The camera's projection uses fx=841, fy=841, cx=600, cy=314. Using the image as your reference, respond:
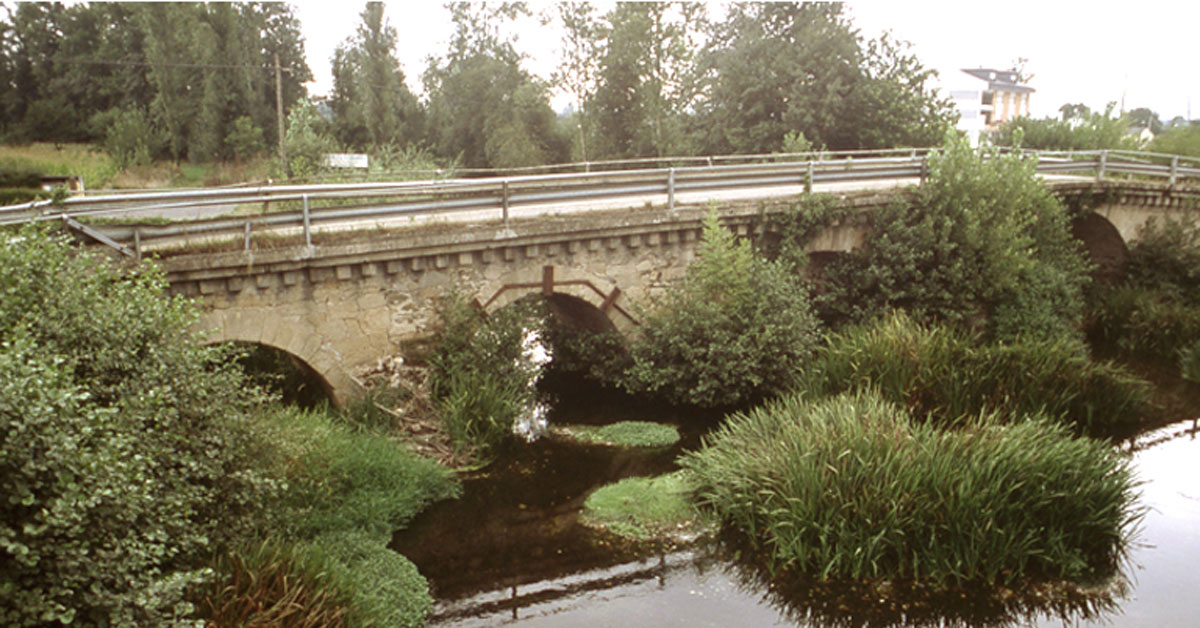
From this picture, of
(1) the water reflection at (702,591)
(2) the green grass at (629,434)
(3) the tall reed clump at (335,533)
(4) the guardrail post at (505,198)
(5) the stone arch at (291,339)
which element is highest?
(4) the guardrail post at (505,198)

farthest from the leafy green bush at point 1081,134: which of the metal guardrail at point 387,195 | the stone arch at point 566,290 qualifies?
the stone arch at point 566,290

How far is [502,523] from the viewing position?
9664 mm

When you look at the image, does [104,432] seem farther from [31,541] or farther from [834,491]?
[834,491]

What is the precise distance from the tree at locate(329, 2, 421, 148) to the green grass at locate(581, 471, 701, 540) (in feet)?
107

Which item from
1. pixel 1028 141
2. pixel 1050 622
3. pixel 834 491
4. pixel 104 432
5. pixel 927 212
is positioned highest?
pixel 1028 141

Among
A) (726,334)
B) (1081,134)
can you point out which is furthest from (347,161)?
(1081,134)

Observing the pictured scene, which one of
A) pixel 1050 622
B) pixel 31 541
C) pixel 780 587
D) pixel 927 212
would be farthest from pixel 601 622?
pixel 927 212

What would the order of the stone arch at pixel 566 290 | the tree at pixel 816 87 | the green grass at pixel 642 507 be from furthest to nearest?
the tree at pixel 816 87, the stone arch at pixel 566 290, the green grass at pixel 642 507

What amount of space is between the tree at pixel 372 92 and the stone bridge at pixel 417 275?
1131 inches

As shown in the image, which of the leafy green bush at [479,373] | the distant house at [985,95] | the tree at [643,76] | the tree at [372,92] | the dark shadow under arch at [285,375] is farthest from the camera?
the distant house at [985,95]

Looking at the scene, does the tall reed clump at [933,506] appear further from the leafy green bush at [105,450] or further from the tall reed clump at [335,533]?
the leafy green bush at [105,450]

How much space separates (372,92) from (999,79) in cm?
5022

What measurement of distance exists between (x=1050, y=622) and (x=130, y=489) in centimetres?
775

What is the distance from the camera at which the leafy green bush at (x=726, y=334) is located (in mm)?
12664
